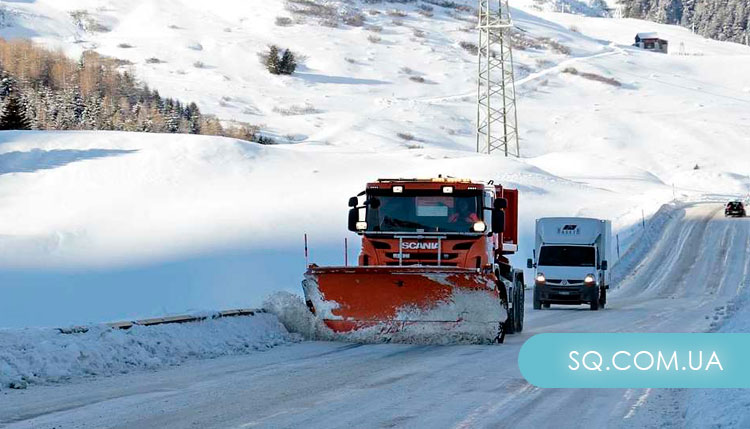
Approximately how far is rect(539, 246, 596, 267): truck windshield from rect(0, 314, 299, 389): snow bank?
16226mm

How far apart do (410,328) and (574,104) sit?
12308 cm

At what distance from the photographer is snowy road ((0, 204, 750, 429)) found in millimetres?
10125

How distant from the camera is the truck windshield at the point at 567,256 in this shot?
32.0 m

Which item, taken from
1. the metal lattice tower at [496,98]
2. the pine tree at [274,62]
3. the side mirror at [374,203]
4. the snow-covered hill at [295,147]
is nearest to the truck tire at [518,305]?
the side mirror at [374,203]

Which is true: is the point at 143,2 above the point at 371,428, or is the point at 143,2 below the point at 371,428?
above

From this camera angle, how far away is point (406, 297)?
17.1m

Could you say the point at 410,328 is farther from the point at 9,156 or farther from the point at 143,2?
the point at 143,2

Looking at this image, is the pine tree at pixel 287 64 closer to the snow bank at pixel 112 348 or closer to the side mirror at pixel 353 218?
the side mirror at pixel 353 218

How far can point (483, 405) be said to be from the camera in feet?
36.2

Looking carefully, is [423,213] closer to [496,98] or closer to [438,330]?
[438,330]

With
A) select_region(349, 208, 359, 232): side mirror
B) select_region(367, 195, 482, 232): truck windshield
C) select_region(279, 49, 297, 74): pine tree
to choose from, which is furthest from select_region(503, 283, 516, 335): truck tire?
select_region(279, 49, 297, 74): pine tree

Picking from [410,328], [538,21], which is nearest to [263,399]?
[410,328]

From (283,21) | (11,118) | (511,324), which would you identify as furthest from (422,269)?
(283,21)

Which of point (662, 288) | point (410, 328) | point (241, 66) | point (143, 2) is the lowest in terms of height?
point (662, 288)
